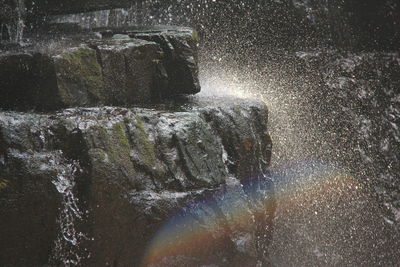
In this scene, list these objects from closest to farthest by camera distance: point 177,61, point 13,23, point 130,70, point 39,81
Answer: point 39,81
point 130,70
point 177,61
point 13,23

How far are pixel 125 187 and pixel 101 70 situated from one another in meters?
1.69

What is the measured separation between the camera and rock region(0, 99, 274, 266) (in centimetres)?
378

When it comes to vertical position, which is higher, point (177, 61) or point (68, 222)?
point (177, 61)

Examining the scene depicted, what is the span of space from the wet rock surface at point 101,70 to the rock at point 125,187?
1.11 ft

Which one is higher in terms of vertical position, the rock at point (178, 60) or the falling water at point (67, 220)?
the rock at point (178, 60)

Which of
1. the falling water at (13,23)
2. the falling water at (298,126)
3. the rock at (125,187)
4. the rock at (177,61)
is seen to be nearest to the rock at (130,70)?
the rock at (177,61)

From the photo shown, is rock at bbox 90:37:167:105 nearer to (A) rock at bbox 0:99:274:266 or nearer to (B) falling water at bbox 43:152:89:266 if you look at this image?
(A) rock at bbox 0:99:274:266

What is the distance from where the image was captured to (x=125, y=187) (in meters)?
4.10

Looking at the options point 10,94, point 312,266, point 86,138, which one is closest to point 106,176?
point 86,138

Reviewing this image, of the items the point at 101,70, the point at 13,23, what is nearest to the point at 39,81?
the point at 101,70

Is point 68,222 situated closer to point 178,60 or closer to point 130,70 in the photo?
point 130,70

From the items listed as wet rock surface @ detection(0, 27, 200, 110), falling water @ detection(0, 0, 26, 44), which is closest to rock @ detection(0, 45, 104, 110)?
wet rock surface @ detection(0, 27, 200, 110)

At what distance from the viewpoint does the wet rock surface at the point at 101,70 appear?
179 inches

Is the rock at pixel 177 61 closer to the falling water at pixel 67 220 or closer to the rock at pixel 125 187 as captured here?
the rock at pixel 125 187
